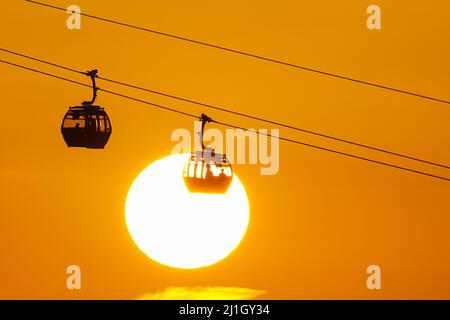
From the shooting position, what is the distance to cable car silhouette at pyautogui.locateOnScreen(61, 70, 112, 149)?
150ft

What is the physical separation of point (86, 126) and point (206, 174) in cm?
396

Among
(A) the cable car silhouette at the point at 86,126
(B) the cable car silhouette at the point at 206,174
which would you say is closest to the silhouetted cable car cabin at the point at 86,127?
(A) the cable car silhouette at the point at 86,126

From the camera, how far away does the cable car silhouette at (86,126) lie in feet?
150

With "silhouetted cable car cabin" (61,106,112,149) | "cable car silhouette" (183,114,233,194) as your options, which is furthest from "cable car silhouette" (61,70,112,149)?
"cable car silhouette" (183,114,233,194)

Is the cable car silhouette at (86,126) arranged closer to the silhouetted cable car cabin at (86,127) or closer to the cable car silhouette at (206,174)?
the silhouetted cable car cabin at (86,127)

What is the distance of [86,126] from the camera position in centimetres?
4566

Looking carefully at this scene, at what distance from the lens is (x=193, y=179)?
144 feet

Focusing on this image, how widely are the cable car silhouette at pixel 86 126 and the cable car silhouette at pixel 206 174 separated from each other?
10.4 ft

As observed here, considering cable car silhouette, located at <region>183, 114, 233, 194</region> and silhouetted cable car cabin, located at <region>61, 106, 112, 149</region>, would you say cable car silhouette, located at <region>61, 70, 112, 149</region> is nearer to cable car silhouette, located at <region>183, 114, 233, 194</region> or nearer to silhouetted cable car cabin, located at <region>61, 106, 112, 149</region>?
silhouetted cable car cabin, located at <region>61, 106, 112, 149</region>

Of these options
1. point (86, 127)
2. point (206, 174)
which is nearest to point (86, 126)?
point (86, 127)
